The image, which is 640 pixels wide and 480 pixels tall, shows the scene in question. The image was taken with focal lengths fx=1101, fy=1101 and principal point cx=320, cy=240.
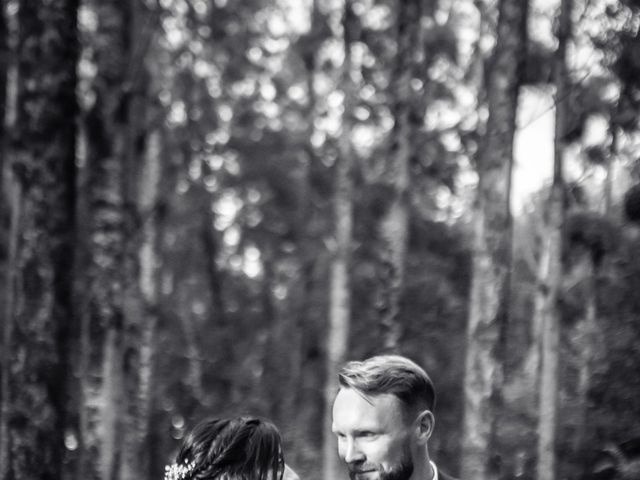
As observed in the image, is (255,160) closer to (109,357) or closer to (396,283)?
(396,283)

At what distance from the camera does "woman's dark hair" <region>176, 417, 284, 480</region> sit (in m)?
4.41

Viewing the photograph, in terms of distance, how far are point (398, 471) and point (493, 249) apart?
8482 millimetres

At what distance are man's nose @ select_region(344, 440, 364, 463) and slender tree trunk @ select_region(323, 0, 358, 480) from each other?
12.8m

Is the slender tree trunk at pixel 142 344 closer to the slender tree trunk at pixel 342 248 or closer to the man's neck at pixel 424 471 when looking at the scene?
the slender tree trunk at pixel 342 248

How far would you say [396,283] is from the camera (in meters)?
14.7

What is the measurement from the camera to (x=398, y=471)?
15.5 ft

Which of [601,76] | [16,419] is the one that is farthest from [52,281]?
[601,76]

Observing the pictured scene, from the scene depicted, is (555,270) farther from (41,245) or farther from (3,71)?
(41,245)

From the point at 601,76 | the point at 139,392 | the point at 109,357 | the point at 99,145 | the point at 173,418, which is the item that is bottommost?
the point at 173,418

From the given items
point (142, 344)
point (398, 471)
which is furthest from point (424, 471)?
point (142, 344)

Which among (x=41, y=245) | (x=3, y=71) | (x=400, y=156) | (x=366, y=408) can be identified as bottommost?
(x=366, y=408)

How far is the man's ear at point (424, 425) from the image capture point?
15.8 feet

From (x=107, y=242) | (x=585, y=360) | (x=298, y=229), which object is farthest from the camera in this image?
(x=298, y=229)

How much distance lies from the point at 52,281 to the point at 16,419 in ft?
3.17
